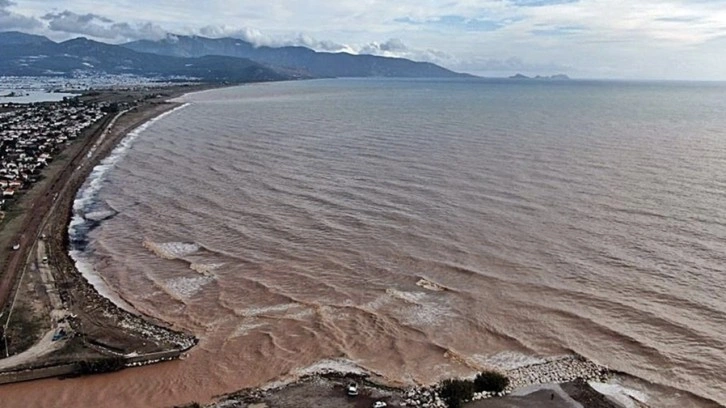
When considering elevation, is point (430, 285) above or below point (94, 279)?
above

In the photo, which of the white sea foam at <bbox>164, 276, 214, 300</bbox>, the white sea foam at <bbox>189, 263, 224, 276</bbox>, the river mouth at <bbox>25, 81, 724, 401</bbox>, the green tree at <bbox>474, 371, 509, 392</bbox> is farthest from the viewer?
the white sea foam at <bbox>189, 263, 224, 276</bbox>

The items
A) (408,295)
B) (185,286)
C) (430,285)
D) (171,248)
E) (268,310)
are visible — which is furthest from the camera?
(171,248)

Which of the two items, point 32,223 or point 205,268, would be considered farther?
point 32,223

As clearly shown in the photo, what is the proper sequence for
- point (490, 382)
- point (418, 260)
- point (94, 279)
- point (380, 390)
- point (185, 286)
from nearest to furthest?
1. point (490, 382)
2. point (380, 390)
3. point (185, 286)
4. point (94, 279)
5. point (418, 260)

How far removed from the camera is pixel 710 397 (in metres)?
26.2

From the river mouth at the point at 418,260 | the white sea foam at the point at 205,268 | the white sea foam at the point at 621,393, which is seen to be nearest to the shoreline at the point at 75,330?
the river mouth at the point at 418,260

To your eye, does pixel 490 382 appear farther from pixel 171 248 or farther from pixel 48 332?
pixel 171 248

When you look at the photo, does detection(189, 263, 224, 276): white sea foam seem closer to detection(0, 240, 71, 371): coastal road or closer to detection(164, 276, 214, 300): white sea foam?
detection(164, 276, 214, 300): white sea foam

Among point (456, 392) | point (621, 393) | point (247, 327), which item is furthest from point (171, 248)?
point (621, 393)

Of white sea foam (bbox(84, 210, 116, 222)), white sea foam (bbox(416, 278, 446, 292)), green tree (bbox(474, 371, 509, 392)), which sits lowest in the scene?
white sea foam (bbox(84, 210, 116, 222))

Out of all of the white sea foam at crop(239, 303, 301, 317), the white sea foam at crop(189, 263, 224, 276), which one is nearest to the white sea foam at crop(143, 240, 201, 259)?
the white sea foam at crop(189, 263, 224, 276)

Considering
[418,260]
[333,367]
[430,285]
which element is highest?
[418,260]

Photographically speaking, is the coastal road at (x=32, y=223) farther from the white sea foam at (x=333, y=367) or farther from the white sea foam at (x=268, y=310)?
the white sea foam at (x=333, y=367)

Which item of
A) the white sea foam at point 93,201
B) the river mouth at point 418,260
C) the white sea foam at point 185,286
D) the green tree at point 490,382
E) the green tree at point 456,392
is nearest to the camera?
the green tree at point 456,392
